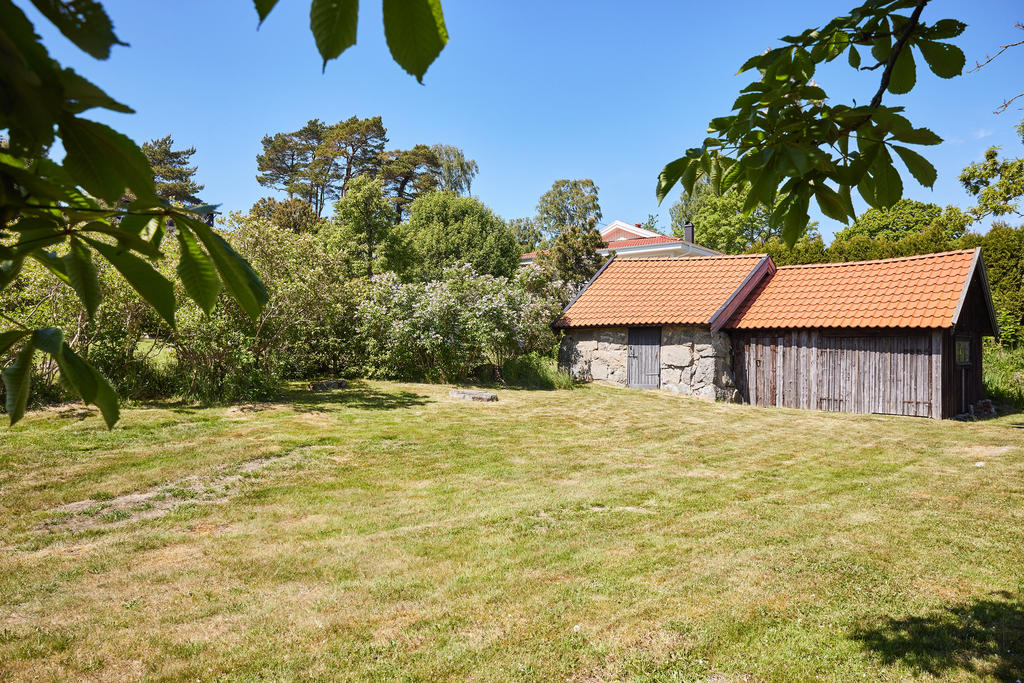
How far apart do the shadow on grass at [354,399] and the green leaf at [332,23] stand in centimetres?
1044

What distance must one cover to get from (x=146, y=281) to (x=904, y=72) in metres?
2.41

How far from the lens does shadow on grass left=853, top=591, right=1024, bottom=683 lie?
3047mm

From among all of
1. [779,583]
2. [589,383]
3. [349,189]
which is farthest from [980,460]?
[349,189]

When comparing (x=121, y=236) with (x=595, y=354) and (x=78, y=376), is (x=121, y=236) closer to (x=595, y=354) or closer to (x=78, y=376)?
(x=78, y=376)

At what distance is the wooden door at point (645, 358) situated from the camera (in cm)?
1554

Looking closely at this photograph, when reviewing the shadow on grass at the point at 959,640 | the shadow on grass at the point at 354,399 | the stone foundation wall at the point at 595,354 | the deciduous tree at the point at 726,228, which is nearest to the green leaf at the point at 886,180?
the shadow on grass at the point at 959,640

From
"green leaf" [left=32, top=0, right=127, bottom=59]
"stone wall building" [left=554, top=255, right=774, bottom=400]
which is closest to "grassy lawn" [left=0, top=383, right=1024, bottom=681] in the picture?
"green leaf" [left=32, top=0, right=127, bottom=59]

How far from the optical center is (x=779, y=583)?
13.2 feet

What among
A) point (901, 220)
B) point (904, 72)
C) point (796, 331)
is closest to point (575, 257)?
point (796, 331)

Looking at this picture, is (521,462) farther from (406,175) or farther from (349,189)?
(406,175)

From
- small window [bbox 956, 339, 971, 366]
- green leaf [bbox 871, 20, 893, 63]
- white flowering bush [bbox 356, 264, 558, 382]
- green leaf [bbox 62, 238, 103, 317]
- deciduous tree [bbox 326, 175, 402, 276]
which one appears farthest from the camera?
deciduous tree [bbox 326, 175, 402, 276]

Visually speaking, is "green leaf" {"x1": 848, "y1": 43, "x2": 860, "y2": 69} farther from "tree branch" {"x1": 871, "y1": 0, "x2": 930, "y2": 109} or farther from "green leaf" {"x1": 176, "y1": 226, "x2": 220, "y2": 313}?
"green leaf" {"x1": 176, "y1": 226, "x2": 220, "y2": 313}

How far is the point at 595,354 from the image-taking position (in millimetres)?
16734

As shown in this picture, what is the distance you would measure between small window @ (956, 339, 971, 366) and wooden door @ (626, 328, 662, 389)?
631 centimetres
